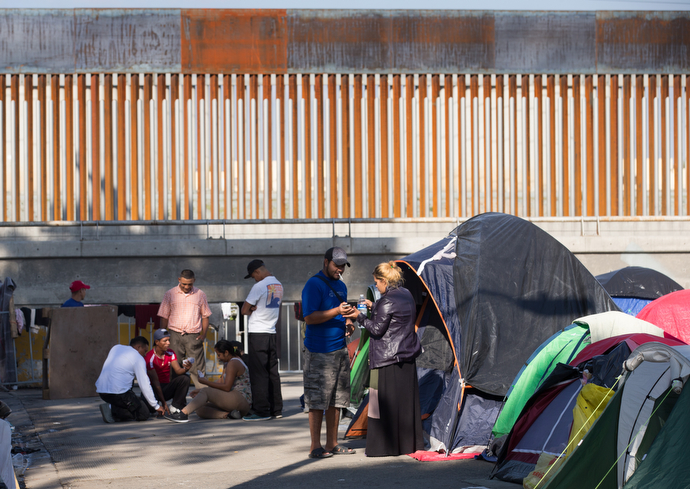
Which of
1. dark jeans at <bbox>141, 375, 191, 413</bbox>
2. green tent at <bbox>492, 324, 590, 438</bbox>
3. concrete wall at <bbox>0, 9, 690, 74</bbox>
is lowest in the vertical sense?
dark jeans at <bbox>141, 375, 191, 413</bbox>

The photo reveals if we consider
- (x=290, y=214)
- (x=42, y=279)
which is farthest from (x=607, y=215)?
(x=42, y=279)

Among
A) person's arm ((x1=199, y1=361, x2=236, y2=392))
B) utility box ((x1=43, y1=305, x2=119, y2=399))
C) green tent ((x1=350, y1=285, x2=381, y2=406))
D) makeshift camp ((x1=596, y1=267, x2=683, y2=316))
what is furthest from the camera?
makeshift camp ((x1=596, y1=267, x2=683, y2=316))

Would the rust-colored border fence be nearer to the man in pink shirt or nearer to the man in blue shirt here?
the man in pink shirt

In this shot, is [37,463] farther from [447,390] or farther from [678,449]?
[678,449]

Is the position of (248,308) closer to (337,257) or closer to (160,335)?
(160,335)

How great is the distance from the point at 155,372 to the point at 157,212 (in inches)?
278

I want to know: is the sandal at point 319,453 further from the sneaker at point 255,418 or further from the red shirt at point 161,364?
the red shirt at point 161,364

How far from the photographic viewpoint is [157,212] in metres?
15.3

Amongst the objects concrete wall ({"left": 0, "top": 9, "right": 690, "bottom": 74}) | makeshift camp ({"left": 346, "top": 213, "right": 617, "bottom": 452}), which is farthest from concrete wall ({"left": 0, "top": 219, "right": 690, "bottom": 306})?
makeshift camp ({"left": 346, "top": 213, "right": 617, "bottom": 452})

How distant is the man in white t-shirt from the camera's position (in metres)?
8.45

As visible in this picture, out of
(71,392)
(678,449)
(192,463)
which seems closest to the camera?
(678,449)

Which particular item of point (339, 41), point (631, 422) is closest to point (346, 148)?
point (339, 41)

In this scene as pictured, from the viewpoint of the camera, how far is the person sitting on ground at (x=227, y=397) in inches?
335

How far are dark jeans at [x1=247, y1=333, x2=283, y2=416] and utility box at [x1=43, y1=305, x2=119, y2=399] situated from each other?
346 cm
